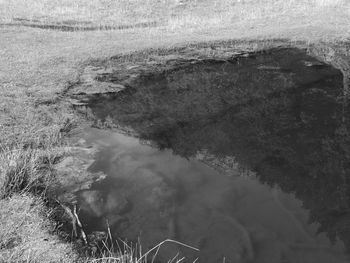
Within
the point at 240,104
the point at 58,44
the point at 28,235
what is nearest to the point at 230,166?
the point at 240,104

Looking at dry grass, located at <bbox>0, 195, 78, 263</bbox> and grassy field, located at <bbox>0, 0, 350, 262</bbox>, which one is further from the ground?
grassy field, located at <bbox>0, 0, 350, 262</bbox>

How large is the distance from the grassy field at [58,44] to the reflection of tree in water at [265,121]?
2.34m

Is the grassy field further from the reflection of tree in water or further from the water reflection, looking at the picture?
the reflection of tree in water

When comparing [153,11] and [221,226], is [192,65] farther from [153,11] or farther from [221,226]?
[153,11]

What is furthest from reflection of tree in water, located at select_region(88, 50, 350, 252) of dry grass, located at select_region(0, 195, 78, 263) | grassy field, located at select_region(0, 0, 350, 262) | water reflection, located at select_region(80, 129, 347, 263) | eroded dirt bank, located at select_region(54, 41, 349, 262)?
dry grass, located at select_region(0, 195, 78, 263)

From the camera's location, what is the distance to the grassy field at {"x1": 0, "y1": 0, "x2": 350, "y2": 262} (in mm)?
6438

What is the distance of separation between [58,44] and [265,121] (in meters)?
11.7

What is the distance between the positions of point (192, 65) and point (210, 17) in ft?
32.0

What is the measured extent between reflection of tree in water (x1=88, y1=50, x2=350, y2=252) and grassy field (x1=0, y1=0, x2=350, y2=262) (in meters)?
2.34

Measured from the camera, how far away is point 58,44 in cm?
1873

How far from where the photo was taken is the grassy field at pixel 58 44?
253 inches

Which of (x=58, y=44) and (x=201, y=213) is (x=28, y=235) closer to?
(x=201, y=213)

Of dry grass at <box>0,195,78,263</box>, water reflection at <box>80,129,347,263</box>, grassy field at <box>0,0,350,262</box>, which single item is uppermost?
grassy field at <box>0,0,350,262</box>

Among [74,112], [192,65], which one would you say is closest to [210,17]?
[192,65]
